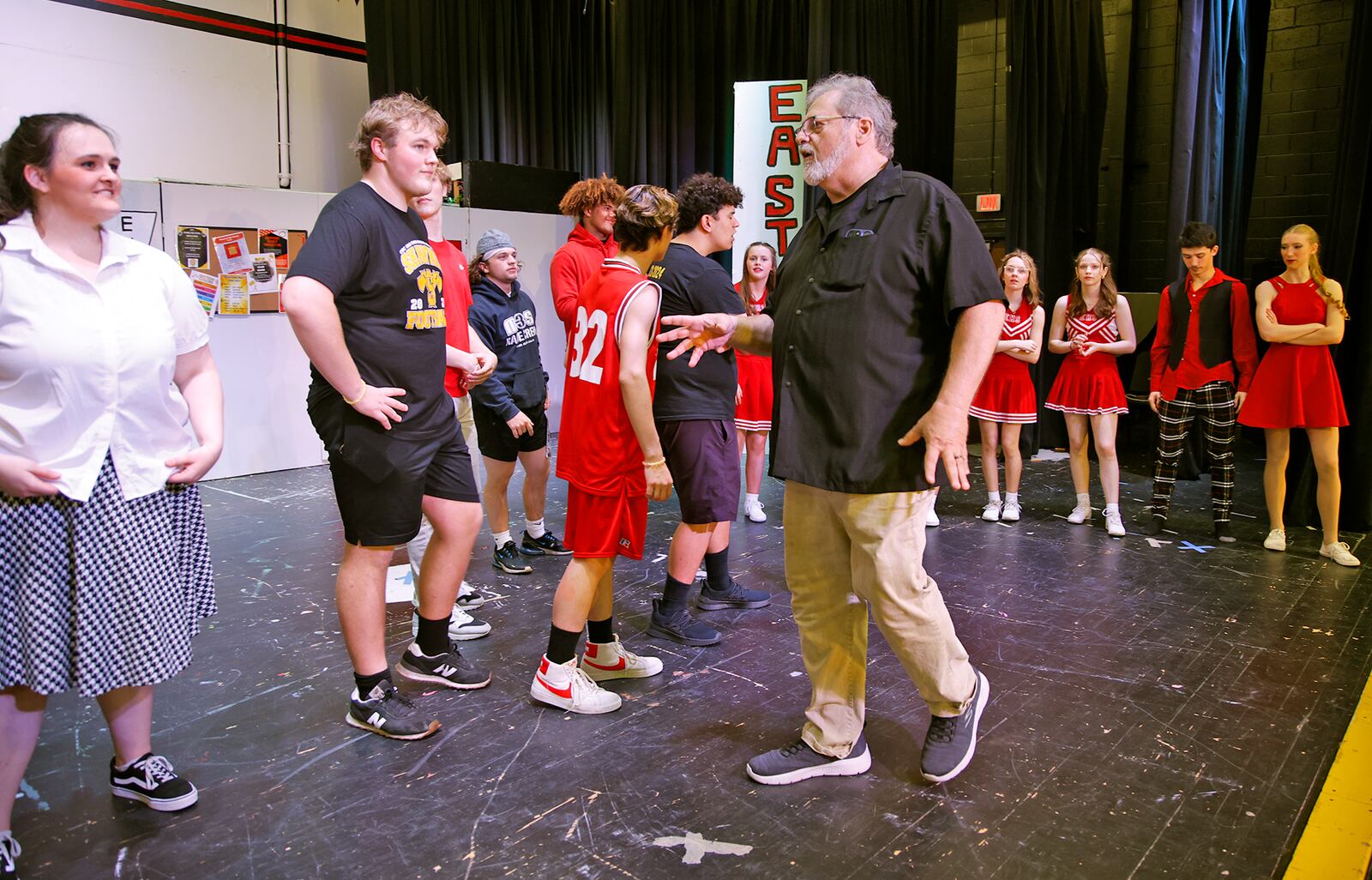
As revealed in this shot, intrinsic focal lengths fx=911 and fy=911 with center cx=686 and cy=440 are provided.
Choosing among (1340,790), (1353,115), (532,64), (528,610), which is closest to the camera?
(1340,790)

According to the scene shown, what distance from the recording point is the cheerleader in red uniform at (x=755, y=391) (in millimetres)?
4672

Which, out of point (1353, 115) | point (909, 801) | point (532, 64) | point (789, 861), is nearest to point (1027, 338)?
point (1353, 115)

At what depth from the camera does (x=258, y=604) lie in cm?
350

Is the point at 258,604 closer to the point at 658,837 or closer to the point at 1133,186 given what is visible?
the point at 658,837

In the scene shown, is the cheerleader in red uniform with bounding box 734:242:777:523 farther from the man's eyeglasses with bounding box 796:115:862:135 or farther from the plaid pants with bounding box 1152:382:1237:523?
the man's eyeglasses with bounding box 796:115:862:135

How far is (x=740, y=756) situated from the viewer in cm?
233

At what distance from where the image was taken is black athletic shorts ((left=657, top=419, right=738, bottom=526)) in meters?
2.98

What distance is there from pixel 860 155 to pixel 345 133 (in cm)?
789

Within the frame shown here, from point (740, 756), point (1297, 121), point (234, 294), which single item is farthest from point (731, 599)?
point (1297, 121)

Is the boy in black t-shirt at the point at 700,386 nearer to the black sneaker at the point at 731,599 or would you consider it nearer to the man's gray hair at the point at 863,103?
the black sneaker at the point at 731,599

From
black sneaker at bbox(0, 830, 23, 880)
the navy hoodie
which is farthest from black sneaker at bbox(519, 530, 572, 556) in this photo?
black sneaker at bbox(0, 830, 23, 880)

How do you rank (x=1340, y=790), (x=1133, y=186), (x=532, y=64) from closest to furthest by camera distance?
(x=1340, y=790), (x=1133, y=186), (x=532, y=64)

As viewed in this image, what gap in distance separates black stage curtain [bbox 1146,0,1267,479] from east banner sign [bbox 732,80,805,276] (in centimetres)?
254

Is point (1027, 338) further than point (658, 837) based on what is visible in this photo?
Yes
